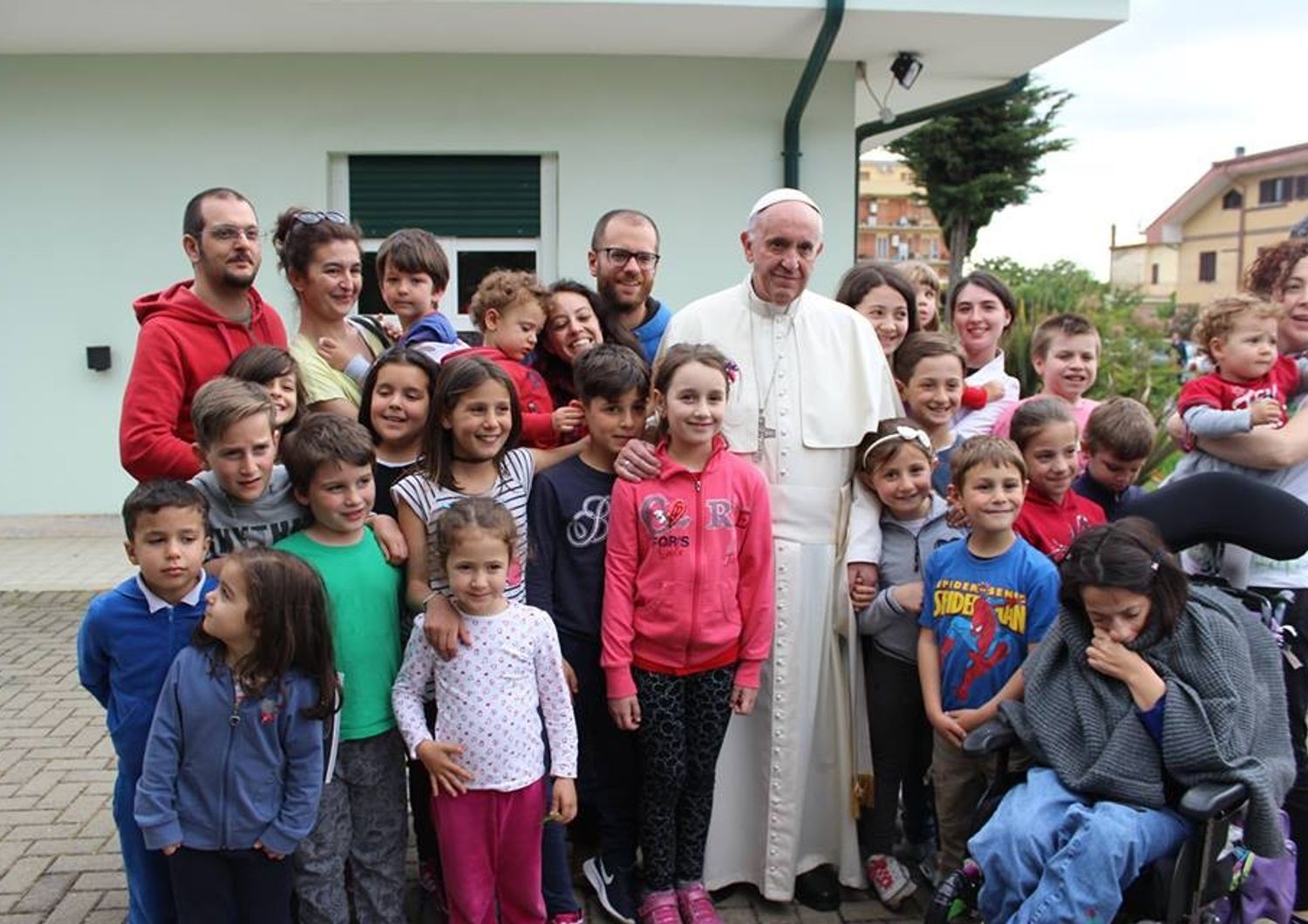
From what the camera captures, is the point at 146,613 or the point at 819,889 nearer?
the point at 146,613

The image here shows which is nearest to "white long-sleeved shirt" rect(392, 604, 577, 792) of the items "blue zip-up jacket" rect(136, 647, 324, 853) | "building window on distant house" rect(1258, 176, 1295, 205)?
"blue zip-up jacket" rect(136, 647, 324, 853)

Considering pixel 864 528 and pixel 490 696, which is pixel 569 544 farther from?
pixel 864 528

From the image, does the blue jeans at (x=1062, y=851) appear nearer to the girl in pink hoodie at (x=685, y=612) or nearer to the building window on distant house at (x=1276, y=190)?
the girl in pink hoodie at (x=685, y=612)

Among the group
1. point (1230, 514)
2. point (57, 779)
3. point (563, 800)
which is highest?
point (1230, 514)

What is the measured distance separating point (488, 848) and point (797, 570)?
129 cm

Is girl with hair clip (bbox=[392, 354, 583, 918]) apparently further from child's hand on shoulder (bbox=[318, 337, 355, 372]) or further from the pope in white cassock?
the pope in white cassock

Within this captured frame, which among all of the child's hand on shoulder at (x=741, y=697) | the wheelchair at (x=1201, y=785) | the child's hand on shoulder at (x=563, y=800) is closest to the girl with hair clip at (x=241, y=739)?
the child's hand on shoulder at (x=563, y=800)

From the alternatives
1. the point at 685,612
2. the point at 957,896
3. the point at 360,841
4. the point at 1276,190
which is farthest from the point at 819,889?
the point at 1276,190

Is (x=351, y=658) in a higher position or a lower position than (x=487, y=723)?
higher

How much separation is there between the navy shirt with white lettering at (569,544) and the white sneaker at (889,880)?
1.23 meters

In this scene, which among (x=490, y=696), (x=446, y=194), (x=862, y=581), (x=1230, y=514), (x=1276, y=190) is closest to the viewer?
(x=490, y=696)

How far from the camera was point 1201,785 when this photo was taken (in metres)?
2.52

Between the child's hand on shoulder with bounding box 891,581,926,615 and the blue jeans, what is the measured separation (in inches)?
25.9

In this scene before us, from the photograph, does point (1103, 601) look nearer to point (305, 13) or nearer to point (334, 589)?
point (334, 589)
